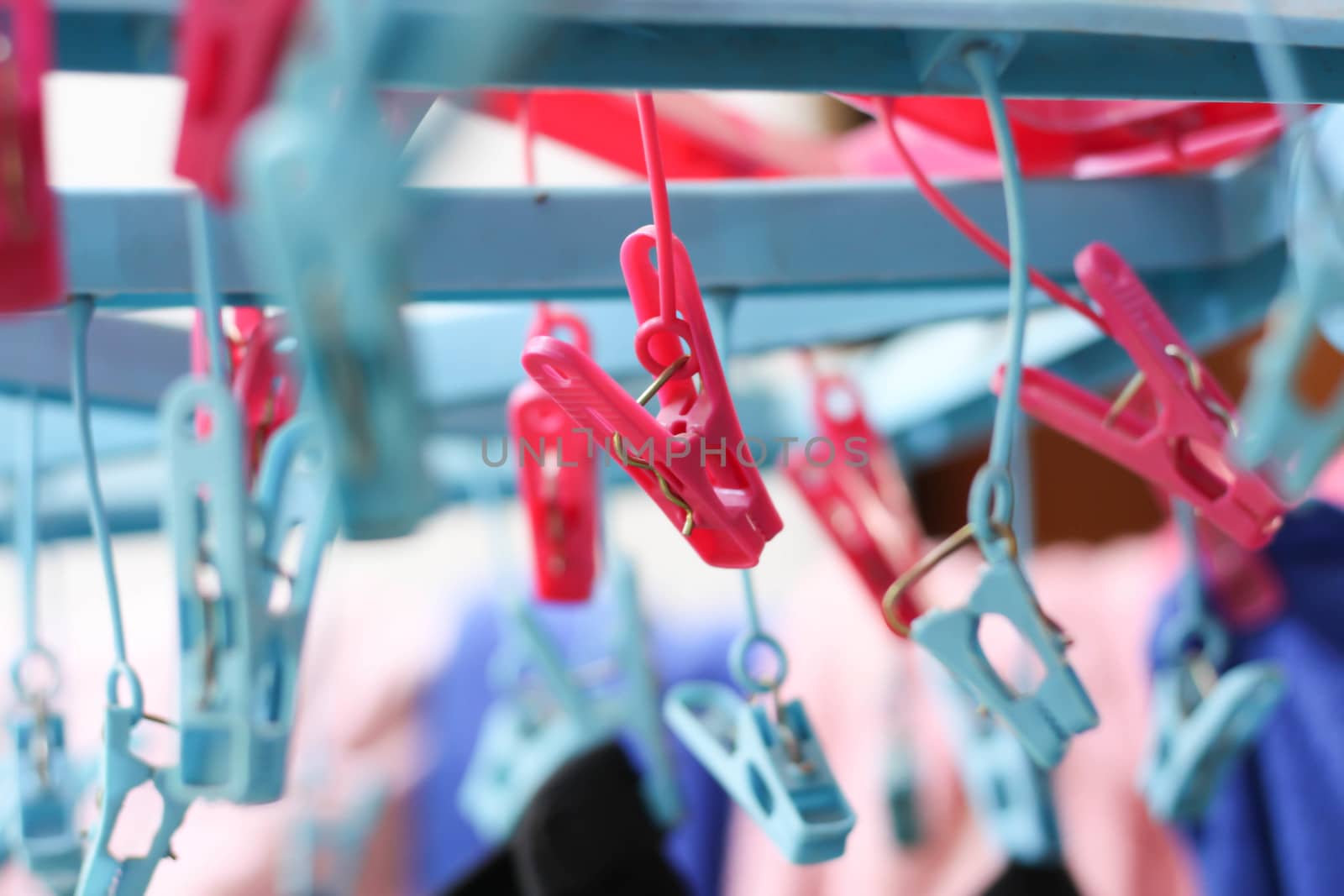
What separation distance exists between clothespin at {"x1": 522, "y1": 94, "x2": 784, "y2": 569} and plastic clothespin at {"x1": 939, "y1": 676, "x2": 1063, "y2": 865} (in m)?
0.31

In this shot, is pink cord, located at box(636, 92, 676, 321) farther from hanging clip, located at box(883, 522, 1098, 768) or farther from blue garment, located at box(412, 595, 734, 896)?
blue garment, located at box(412, 595, 734, 896)

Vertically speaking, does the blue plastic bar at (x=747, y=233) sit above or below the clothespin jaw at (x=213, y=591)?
above

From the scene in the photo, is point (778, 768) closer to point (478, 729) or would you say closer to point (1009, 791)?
point (1009, 791)

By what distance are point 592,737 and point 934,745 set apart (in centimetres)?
28

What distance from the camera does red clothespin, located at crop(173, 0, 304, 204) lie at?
25cm

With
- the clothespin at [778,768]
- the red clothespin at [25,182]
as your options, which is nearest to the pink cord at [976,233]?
the clothespin at [778,768]

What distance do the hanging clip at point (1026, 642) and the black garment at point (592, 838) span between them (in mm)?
331

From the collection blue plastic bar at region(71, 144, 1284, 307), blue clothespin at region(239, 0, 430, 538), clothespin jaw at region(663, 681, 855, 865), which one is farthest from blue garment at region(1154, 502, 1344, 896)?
blue clothespin at region(239, 0, 430, 538)

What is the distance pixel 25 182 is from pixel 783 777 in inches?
11.9

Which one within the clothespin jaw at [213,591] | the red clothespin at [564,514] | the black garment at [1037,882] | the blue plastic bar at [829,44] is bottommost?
the black garment at [1037,882]

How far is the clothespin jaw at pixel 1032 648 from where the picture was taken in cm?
37

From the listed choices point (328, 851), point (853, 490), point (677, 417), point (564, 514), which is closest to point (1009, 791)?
point (853, 490)

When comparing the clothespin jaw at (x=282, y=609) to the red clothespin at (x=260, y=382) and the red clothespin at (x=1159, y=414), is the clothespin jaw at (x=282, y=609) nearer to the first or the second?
the red clothespin at (x=260, y=382)

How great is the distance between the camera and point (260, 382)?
41cm
